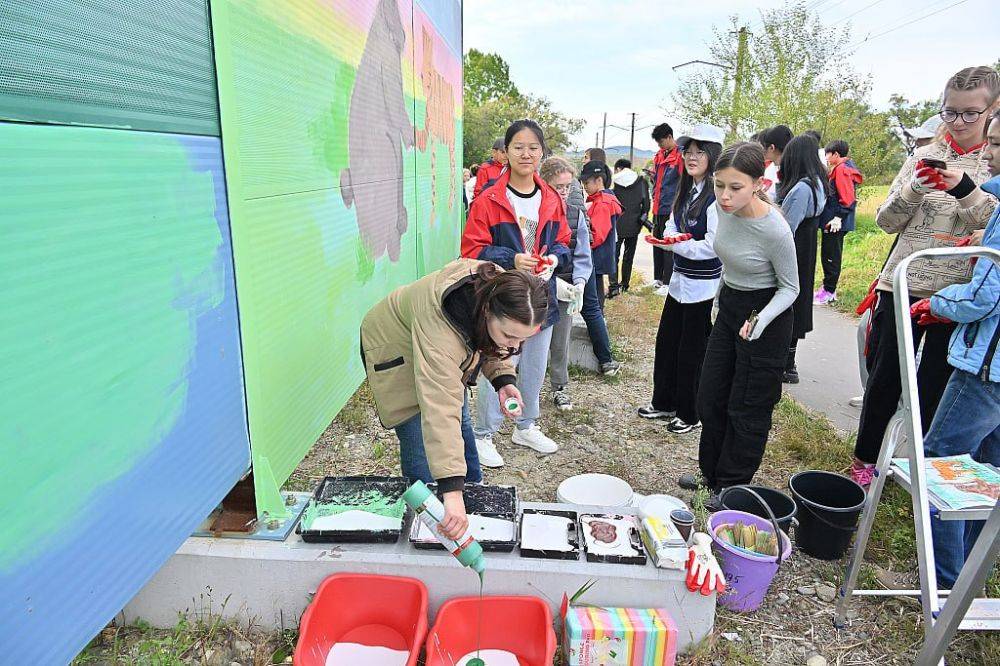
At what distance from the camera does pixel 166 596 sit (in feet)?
7.39

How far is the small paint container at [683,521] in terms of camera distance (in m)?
2.41

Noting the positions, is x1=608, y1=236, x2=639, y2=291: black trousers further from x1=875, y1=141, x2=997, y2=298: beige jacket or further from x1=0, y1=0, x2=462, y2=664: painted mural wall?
x1=0, y1=0, x2=462, y2=664: painted mural wall

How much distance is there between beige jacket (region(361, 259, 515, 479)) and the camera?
1.95 meters

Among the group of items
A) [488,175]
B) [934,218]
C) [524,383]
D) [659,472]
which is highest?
[488,175]

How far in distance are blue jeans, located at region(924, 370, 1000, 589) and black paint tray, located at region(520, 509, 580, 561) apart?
4.56 ft

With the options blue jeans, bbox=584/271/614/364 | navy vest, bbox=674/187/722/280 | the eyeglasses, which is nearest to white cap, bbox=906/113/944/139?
the eyeglasses

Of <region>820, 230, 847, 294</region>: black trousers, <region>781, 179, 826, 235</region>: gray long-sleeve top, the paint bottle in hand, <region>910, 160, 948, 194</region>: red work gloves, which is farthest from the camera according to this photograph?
<region>820, 230, 847, 294</region>: black trousers

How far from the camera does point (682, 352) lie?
12.7 ft

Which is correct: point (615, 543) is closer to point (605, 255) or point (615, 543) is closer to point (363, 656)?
point (363, 656)

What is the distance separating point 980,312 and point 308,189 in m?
2.78

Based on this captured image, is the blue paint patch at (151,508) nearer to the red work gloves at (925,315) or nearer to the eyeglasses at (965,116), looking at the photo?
the red work gloves at (925,315)

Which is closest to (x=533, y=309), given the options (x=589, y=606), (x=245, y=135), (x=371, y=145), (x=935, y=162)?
(x=589, y=606)

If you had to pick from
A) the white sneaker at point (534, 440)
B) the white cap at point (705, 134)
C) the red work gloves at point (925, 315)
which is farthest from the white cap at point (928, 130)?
the white sneaker at point (534, 440)

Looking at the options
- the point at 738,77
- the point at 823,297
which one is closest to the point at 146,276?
the point at 823,297
